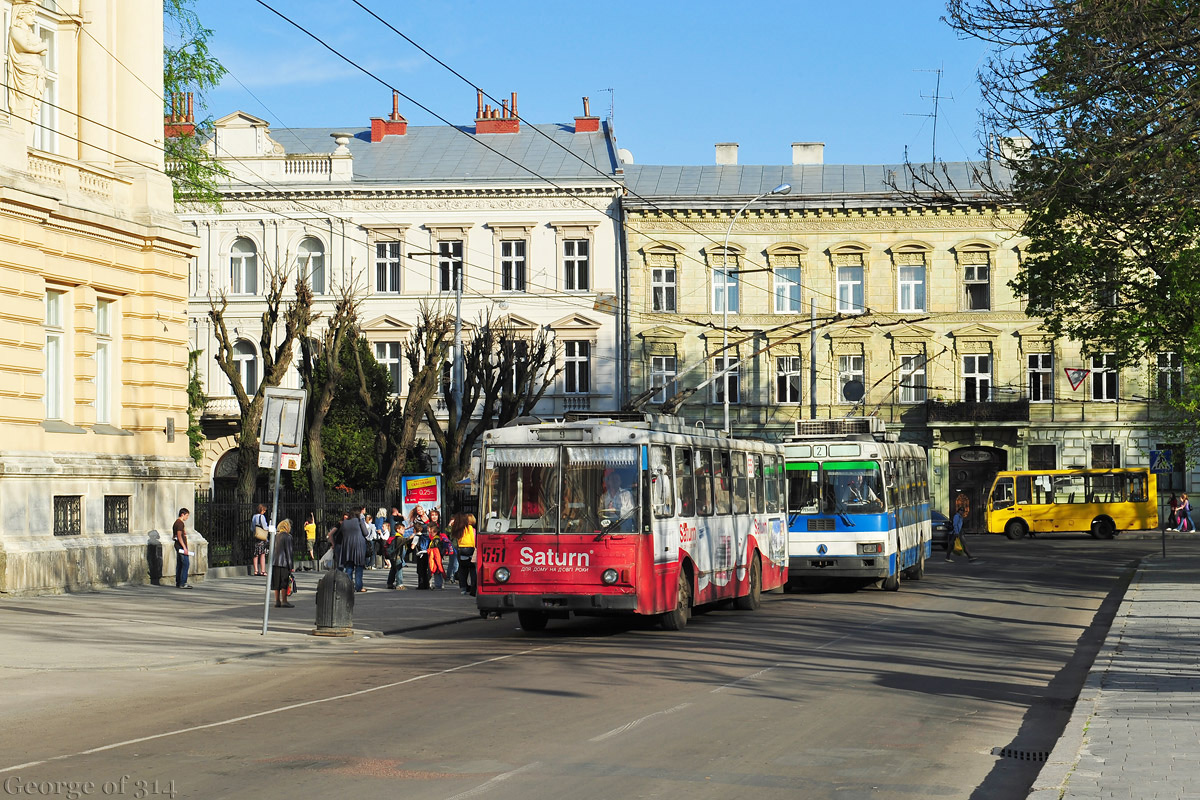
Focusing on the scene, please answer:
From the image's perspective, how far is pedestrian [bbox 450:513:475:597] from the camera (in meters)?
28.2

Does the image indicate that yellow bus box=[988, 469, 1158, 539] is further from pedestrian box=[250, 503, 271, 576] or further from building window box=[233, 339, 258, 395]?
pedestrian box=[250, 503, 271, 576]

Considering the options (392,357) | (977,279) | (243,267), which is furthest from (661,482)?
(977,279)

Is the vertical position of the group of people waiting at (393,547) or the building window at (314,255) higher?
the building window at (314,255)

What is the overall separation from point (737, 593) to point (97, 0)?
1620cm

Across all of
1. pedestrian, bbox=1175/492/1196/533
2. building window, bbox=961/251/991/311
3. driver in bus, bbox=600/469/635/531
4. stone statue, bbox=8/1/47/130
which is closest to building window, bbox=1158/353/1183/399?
pedestrian, bbox=1175/492/1196/533

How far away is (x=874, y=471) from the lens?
91.4 ft

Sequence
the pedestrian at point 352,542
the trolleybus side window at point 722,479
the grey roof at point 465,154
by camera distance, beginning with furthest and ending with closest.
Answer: the grey roof at point 465,154
the pedestrian at point 352,542
the trolleybus side window at point 722,479

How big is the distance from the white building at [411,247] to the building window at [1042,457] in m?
17.0

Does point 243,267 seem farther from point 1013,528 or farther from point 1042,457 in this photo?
point 1042,457

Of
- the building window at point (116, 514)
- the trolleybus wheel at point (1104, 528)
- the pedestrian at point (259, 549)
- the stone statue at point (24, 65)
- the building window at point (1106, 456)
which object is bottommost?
the trolleybus wheel at point (1104, 528)

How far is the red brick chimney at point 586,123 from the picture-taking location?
64312 millimetres

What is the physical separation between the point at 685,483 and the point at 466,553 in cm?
852

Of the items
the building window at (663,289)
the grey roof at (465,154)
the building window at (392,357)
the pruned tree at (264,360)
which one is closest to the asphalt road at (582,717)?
the pruned tree at (264,360)

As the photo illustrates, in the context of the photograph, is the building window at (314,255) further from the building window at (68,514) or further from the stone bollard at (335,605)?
the stone bollard at (335,605)
